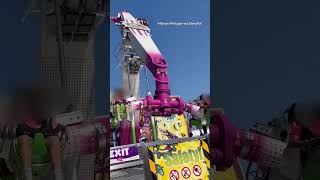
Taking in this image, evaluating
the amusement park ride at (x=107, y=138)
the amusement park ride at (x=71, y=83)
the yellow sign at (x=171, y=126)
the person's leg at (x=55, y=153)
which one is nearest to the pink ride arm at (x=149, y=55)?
the amusement park ride at (x=107, y=138)

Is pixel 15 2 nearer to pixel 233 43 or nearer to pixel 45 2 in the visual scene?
pixel 45 2

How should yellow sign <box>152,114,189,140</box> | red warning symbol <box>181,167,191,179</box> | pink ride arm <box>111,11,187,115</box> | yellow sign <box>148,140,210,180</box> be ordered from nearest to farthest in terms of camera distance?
yellow sign <box>148,140,210,180</box> → red warning symbol <box>181,167,191,179</box> → pink ride arm <box>111,11,187,115</box> → yellow sign <box>152,114,189,140</box>

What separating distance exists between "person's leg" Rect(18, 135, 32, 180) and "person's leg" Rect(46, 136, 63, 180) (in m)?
0.08

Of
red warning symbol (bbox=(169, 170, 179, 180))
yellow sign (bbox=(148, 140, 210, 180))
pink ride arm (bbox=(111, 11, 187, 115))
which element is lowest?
red warning symbol (bbox=(169, 170, 179, 180))

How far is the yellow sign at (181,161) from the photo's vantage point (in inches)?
101

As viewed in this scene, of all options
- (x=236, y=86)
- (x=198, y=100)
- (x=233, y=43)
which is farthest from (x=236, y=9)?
(x=198, y=100)

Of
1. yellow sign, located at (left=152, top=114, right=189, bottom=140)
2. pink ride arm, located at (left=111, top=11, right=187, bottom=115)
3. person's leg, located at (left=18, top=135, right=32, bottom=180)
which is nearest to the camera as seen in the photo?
person's leg, located at (left=18, top=135, right=32, bottom=180)

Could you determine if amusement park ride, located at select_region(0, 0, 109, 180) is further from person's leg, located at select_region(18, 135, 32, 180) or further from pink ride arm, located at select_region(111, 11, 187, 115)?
pink ride arm, located at select_region(111, 11, 187, 115)

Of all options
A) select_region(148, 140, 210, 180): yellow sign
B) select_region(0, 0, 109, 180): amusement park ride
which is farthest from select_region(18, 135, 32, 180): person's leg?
select_region(148, 140, 210, 180): yellow sign

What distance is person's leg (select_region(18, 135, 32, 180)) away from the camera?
1.97 metres

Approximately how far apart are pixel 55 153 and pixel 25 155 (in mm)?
122

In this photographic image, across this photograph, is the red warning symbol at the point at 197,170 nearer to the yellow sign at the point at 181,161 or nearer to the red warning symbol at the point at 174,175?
the yellow sign at the point at 181,161

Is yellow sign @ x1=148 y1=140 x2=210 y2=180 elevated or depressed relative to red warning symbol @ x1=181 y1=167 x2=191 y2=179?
elevated

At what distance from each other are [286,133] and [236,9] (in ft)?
2.24
